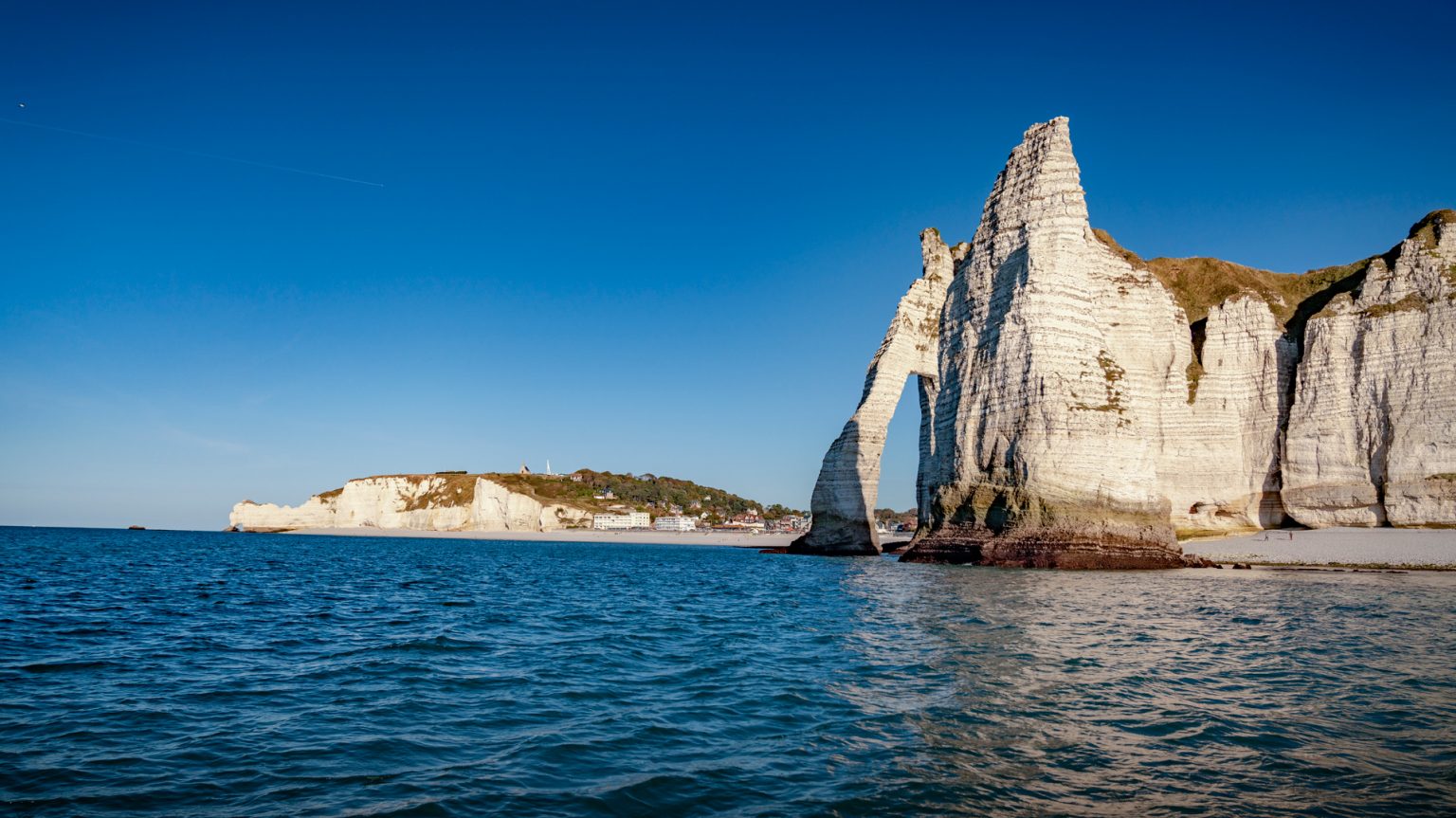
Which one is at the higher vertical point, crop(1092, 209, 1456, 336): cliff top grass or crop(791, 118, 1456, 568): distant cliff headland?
crop(1092, 209, 1456, 336): cliff top grass

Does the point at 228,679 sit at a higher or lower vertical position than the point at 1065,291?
lower

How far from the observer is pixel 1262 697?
9891 mm

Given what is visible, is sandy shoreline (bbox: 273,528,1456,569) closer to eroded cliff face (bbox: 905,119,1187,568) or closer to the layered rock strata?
eroded cliff face (bbox: 905,119,1187,568)

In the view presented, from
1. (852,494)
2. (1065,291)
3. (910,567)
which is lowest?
(910,567)

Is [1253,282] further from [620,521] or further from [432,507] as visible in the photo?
[432,507]

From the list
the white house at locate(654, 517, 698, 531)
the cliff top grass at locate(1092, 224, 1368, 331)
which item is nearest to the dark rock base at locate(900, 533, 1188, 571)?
the cliff top grass at locate(1092, 224, 1368, 331)

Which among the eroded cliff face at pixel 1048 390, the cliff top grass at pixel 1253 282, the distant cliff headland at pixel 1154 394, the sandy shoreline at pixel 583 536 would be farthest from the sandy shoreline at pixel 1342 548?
the sandy shoreline at pixel 583 536

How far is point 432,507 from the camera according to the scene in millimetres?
127188

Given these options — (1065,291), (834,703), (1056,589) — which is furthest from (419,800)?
(1065,291)

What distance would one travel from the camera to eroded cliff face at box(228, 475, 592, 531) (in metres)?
124

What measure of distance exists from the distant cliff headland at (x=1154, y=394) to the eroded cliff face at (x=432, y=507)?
89.1m

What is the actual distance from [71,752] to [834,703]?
7.61m

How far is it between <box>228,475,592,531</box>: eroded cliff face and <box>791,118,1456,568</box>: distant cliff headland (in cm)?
8915

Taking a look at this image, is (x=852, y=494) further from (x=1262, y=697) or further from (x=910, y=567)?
(x=1262, y=697)
